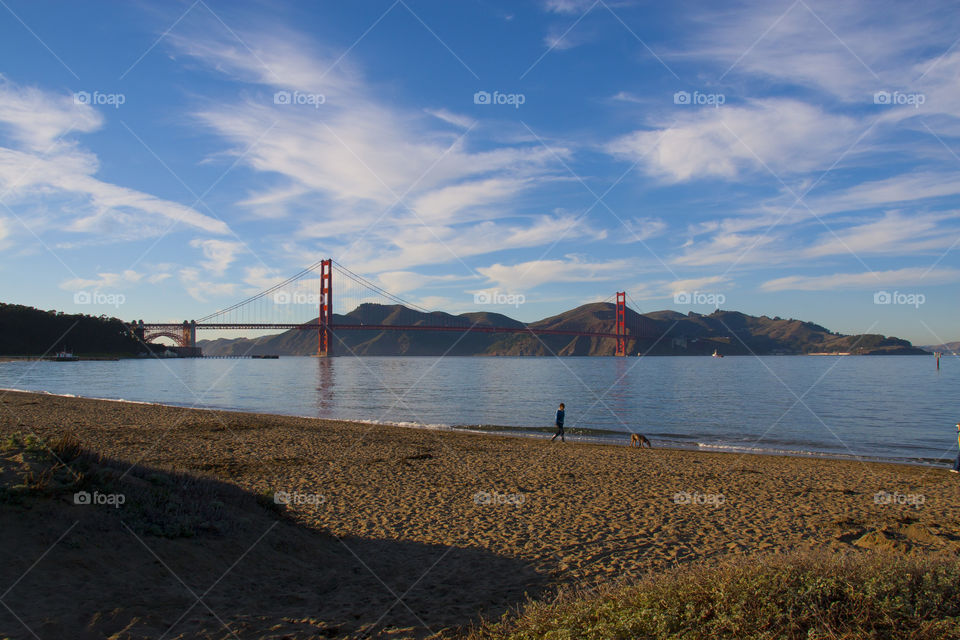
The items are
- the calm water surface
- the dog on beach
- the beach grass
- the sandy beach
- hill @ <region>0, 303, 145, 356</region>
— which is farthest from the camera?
hill @ <region>0, 303, 145, 356</region>

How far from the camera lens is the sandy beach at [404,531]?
436cm

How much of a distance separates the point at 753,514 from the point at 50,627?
8.66 metres

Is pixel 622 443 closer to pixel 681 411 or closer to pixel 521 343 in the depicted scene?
pixel 681 411

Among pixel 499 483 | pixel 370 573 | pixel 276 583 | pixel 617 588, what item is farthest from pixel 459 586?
pixel 499 483

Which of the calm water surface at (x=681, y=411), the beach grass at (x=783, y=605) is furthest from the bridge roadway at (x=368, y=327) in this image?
the beach grass at (x=783, y=605)

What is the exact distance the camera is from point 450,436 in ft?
61.0

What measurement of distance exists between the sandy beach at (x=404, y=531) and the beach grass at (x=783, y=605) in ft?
5.15

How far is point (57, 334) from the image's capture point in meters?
106

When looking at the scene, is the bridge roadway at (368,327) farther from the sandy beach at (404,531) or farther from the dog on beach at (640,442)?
the sandy beach at (404,531)

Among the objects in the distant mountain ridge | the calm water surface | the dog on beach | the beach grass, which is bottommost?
the calm water surface

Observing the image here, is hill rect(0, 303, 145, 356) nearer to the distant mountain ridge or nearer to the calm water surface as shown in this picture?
the distant mountain ridge

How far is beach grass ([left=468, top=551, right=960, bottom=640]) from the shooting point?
9.44 ft

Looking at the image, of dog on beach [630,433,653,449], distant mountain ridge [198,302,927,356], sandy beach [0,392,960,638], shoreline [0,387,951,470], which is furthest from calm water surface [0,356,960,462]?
distant mountain ridge [198,302,927,356]

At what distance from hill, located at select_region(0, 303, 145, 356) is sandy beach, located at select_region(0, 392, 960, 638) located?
111 metres
